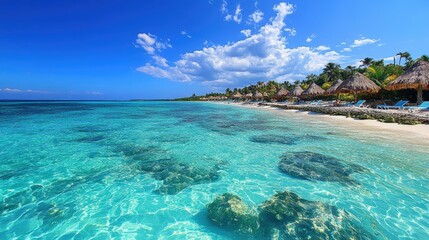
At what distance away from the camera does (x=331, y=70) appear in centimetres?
5269

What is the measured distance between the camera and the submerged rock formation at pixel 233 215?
3600mm

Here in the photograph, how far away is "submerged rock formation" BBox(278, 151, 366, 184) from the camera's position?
5.62m

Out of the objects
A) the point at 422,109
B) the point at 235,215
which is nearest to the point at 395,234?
the point at 235,215

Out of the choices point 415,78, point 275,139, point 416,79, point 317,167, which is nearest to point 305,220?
point 317,167

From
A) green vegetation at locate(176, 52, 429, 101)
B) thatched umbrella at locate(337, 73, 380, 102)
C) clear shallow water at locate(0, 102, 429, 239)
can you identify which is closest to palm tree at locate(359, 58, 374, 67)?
green vegetation at locate(176, 52, 429, 101)

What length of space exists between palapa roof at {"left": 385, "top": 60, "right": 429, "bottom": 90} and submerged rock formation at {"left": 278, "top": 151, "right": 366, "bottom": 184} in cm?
1567

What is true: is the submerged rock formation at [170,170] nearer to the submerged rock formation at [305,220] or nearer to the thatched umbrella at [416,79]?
the submerged rock formation at [305,220]

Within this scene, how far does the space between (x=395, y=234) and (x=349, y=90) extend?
22849mm

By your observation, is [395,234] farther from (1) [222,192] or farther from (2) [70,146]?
(2) [70,146]

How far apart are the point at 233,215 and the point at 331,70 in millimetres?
58426

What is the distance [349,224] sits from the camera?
11.9 ft

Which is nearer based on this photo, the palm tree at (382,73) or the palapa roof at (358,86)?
the palapa roof at (358,86)

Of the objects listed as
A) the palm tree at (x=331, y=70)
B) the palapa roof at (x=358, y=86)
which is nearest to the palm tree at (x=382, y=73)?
the palapa roof at (x=358, y=86)

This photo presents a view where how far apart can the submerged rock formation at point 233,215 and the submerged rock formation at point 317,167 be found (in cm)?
232
